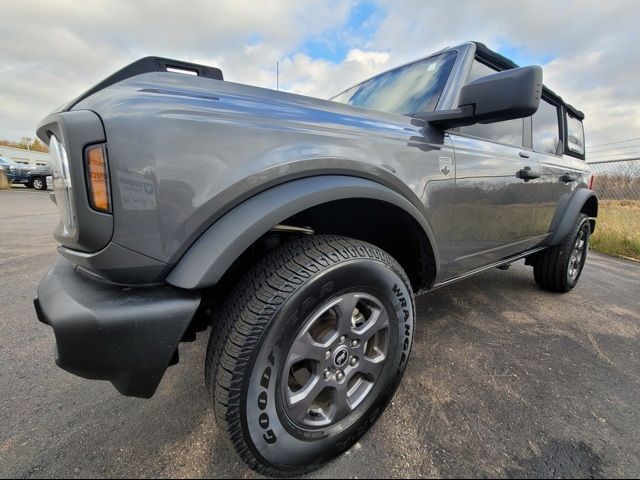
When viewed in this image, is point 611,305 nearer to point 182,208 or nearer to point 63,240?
point 182,208

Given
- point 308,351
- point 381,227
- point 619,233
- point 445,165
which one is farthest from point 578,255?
point 619,233

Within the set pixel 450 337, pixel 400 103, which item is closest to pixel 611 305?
pixel 450 337

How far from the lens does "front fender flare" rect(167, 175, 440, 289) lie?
3.24 feet

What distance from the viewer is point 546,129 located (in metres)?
3.05

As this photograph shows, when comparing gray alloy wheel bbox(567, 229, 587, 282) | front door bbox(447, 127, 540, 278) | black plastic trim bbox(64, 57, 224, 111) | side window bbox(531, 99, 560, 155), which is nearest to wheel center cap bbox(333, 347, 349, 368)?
front door bbox(447, 127, 540, 278)

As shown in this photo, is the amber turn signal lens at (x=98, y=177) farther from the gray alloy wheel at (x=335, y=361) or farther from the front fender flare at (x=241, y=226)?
the gray alloy wheel at (x=335, y=361)

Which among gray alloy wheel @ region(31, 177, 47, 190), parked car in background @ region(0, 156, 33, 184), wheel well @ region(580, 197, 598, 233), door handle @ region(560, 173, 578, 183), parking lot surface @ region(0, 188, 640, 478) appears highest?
door handle @ region(560, 173, 578, 183)

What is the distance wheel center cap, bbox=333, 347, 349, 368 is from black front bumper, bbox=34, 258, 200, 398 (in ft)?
1.93

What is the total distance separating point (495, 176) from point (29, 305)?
11.9ft

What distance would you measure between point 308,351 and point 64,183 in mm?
957

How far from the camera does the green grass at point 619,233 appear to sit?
18.5 ft

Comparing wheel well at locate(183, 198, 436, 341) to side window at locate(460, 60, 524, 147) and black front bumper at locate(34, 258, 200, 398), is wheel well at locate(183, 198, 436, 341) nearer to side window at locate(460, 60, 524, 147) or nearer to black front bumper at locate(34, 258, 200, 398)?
black front bumper at locate(34, 258, 200, 398)

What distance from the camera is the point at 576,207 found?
308 centimetres

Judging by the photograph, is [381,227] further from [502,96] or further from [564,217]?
[564,217]
